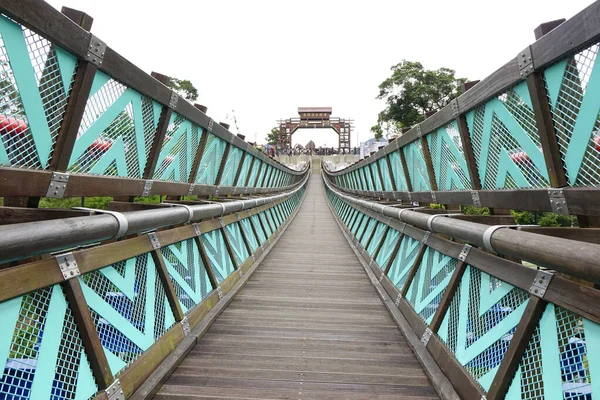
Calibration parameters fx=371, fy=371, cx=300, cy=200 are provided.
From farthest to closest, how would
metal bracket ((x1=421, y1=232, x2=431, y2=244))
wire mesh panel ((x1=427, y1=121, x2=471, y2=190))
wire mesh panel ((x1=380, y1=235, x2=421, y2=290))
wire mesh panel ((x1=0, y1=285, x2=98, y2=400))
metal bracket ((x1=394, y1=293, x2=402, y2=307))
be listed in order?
metal bracket ((x1=394, y1=293, x2=402, y2=307))
wire mesh panel ((x1=380, y1=235, x2=421, y2=290))
metal bracket ((x1=421, y1=232, x2=431, y2=244))
wire mesh panel ((x1=427, y1=121, x2=471, y2=190))
wire mesh panel ((x1=0, y1=285, x2=98, y2=400))

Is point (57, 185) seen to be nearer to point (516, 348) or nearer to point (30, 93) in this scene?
point (30, 93)

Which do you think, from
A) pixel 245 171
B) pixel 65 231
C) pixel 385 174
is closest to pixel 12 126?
pixel 65 231

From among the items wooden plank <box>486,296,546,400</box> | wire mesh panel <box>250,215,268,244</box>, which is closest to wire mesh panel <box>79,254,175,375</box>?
wooden plank <box>486,296,546,400</box>

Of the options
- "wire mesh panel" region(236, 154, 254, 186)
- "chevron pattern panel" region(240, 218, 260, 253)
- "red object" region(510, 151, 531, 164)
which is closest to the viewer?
"red object" region(510, 151, 531, 164)

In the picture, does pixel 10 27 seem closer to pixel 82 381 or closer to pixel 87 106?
pixel 87 106

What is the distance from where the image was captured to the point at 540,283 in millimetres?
1543

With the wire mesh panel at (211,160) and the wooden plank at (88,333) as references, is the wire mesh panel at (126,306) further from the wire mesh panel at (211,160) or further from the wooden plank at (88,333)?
the wire mesh panel at (211,160)

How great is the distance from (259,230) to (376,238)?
2.23 metres

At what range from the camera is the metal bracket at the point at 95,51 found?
5.65ft

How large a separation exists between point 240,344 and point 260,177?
5.80 meters

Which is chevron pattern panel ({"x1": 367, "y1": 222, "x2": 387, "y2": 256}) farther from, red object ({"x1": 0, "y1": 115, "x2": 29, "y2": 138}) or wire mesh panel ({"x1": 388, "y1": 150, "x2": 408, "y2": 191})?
red object ({"x1": 0, "y1": 115, "x2": 29, "y2": 138})

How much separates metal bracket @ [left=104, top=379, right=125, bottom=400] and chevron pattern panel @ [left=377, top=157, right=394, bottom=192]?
15.0 feet

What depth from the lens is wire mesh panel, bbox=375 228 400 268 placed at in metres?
4.41

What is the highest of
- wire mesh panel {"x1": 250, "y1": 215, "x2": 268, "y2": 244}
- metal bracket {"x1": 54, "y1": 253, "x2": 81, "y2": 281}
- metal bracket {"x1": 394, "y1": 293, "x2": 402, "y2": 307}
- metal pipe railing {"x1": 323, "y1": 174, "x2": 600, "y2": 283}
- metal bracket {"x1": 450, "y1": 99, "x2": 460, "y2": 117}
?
metal bracket {"x1": 450, "y1": 99, "x2": 460, "y2": 117}
